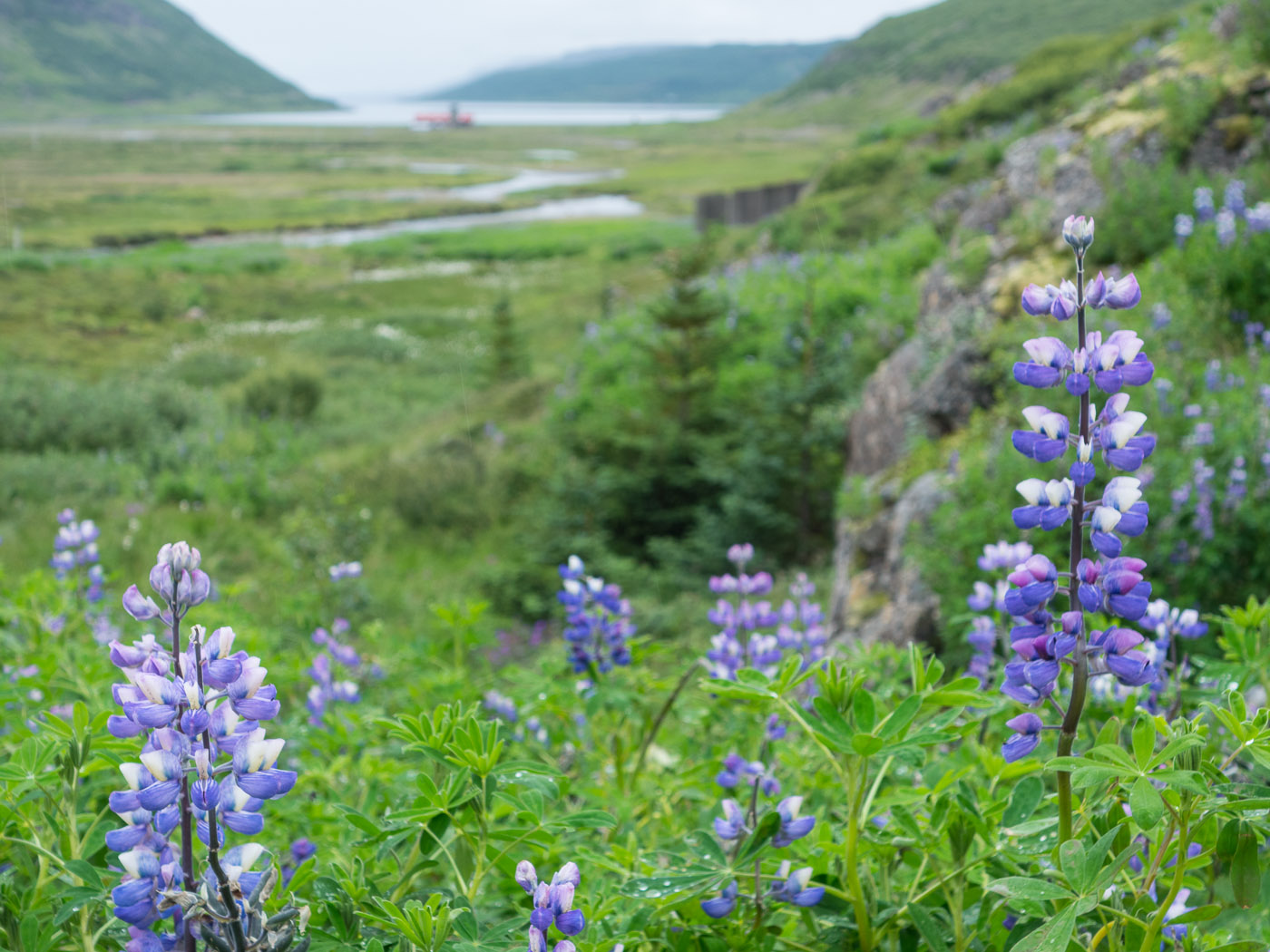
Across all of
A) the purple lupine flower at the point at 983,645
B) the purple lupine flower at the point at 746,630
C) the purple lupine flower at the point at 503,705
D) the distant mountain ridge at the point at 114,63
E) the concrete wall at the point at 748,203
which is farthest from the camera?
the distant mountain ridge at the point at 114,63

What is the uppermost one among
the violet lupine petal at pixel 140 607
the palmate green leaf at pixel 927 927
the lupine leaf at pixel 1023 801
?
the violet lupine petal at pixel 140 607

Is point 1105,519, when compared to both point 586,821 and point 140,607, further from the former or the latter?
point 140,607

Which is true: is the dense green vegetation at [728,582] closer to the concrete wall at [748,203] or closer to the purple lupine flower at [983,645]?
the purple lupine flower at [983,645]

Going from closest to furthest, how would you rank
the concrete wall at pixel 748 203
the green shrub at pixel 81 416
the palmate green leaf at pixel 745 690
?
the palmate green leaf at pixel 745 690
the green shrub at pixel 81 416
the concrete wall at pixel 748 203

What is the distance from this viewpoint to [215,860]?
36.1 inches

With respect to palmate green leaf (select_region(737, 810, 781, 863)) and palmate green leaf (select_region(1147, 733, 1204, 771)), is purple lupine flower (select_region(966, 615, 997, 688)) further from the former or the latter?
palmate green leaf (select_region(1147, 733, 1204, 771))

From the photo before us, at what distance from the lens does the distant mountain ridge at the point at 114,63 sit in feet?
402

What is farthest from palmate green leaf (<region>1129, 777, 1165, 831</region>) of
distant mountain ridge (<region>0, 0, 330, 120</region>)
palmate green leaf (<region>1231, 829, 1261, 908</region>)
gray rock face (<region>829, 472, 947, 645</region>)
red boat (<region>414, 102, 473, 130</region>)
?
red boat (<region>414, 102, 473, 130</region>)

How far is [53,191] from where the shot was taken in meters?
62.3

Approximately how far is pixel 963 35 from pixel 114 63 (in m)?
124

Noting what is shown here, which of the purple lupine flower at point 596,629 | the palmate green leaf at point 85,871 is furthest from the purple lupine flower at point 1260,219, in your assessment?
the palmate green leaf at point 85,871

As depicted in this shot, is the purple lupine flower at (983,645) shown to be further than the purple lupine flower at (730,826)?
Yes

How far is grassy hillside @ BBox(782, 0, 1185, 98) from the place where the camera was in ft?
250

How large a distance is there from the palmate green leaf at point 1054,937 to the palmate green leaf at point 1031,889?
0.03 m
